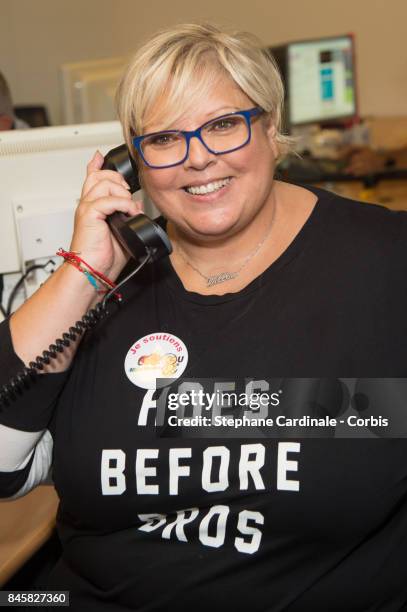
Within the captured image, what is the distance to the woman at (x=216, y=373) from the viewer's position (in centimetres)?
126

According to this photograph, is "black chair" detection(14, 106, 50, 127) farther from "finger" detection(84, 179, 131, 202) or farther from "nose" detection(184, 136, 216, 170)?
"nose" detection(184, 136, 216, 170)

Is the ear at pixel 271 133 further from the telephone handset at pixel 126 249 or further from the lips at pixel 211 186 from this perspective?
the telephone handset at pixel 126 249

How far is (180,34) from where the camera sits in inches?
53.1

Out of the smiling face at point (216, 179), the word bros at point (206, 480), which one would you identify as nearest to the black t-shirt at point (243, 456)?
the word bros at point (206, 480)

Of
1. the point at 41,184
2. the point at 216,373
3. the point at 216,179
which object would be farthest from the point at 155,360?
the point at 41,184

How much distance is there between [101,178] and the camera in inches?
56.4

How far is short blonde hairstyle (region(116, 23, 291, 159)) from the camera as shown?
1.31 meters

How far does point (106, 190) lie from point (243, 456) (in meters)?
0.52

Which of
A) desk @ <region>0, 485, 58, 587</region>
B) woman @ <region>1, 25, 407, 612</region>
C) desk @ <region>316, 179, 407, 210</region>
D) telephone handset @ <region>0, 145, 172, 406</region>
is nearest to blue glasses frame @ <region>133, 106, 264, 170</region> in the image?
woman @ <region>1, 25, 407, 612</region>

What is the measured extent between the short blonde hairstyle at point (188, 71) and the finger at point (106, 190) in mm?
105

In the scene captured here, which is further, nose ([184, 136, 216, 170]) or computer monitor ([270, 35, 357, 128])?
computer monitor ([270, 35, 357, 128])

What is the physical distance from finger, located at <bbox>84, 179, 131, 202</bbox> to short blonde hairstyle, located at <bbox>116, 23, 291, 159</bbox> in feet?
0.34

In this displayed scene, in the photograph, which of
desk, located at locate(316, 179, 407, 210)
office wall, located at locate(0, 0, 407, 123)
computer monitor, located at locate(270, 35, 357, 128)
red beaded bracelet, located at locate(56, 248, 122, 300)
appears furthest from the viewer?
office wall, located at locate(0, 0, 407, 123)

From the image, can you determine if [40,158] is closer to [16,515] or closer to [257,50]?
[257,50]
